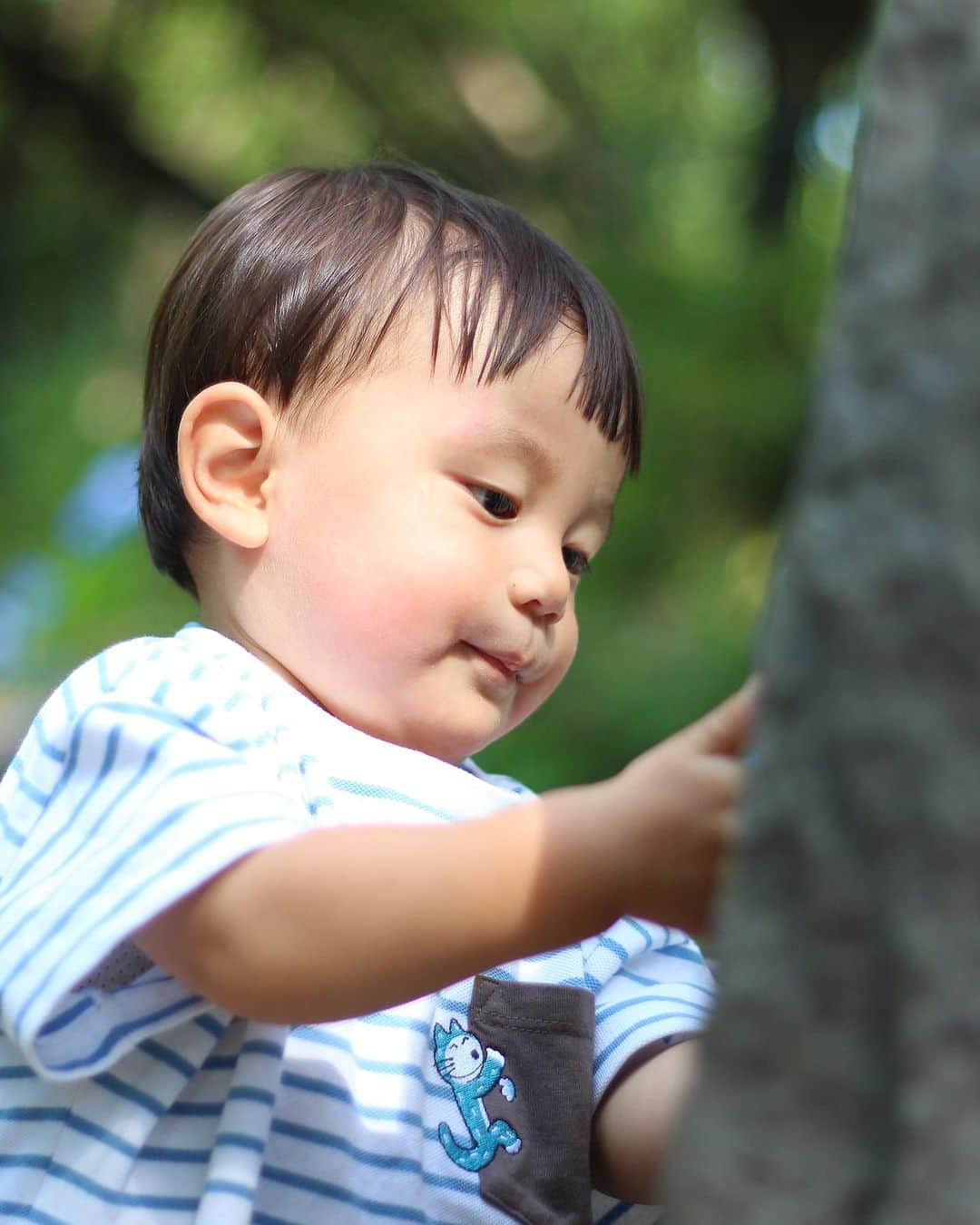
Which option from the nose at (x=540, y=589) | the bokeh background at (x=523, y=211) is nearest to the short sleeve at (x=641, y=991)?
the nose at (x=540, y=589)

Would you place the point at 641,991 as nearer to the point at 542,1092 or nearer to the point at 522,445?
the point at 542,1092

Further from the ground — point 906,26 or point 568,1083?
point 906,26

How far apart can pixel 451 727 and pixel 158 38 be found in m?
5.45

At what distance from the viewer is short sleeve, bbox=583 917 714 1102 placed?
116cm

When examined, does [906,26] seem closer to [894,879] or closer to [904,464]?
[904,464]

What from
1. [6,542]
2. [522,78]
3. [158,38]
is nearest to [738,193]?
[522,78]

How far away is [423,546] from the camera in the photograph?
1126 mm

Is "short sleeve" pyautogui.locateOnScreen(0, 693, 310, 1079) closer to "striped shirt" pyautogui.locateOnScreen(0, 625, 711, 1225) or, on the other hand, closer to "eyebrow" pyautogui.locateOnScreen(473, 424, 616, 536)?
"striped shirt" pyautogui.locateOnScreen(0, 625, 711, 1225)

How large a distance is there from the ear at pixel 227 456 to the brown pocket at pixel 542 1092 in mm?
400

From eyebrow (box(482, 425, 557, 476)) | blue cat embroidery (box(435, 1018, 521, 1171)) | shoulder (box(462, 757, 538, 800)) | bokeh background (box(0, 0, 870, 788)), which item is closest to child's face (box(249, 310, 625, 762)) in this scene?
eyebrow (box(482, 425, 557, 476))

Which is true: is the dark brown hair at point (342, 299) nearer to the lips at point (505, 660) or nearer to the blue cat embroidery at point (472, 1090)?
the lips at point (505, 660)

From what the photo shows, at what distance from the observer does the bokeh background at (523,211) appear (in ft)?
15.3

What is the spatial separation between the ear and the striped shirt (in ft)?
0.39

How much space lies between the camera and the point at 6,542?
638cm
